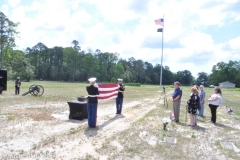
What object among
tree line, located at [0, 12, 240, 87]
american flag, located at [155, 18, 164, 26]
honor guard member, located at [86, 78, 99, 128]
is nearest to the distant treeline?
tree line, located at [0, 12, 240, 87]

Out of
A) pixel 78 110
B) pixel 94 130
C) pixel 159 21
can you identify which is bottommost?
pixel 94 130

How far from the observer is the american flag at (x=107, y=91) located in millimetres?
9680

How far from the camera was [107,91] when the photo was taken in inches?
400

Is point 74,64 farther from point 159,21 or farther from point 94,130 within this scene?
point 94,130

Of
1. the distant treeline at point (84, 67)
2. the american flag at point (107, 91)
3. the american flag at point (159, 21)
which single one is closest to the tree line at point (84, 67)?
the distant treeline at point (84, 67)

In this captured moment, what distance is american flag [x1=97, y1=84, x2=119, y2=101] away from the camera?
968cm

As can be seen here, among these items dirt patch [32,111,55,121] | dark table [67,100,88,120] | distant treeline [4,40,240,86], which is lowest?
dirt patch [32,111,55,121]

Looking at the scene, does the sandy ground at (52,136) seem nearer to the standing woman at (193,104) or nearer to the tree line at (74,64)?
the standing woman at (193,104)

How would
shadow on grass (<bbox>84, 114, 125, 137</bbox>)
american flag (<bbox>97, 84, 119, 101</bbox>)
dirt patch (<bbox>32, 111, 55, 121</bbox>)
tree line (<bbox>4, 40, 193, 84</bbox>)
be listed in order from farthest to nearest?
tree line (<bbox>4, 40, 193, 84</bbox>), american flag (<bbox>97, 84, 119, 101</bbox>), dirt patch (<bbox>32, 111, 55, 121</bbox>), shadow on grass (<bbox>84, 114, 125, 137</bbox>)

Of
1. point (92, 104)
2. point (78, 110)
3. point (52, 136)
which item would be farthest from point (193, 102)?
→ point (52, 136)

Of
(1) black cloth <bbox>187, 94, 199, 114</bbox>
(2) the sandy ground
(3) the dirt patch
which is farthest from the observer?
(3) the dirt patch

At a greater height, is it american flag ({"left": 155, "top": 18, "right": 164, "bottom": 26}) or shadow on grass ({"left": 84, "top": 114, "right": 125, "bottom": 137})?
american flag ({"left": 155, "top": 18, "right": 164, "bottom": 26})

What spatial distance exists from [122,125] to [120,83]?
3.00m

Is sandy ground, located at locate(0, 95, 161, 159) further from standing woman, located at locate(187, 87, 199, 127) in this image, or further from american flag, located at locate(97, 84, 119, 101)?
standing woman, located at locate(187, 87, 199, 127)
